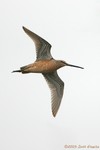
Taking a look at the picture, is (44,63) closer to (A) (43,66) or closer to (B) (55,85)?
(A) (43,66)

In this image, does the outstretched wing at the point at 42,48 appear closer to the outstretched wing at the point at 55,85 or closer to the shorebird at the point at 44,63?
the shorebird at the point at 44,63

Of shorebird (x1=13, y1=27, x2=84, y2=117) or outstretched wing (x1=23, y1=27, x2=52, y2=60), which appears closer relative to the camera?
shorebird (x1=13, y1=27, x2=84, y2=117)

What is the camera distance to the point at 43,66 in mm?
8070

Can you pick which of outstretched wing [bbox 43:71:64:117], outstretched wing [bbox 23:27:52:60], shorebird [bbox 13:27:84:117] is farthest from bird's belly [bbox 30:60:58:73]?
outstretched wing [bbox 43:71:64:117]

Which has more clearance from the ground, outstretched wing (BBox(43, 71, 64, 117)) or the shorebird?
the shorebird

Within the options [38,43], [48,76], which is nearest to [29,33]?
[38,43]

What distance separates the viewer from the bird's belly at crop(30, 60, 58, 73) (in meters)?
8.01

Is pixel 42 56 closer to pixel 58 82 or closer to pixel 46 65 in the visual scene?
pixel 46 65

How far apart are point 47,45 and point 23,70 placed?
2.11ft

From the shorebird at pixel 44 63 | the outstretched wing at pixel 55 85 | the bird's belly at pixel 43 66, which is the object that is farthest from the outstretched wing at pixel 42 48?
the outstretched wing at pixel 55 85

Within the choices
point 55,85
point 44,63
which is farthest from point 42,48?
point 55,85

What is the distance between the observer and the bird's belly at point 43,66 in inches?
315

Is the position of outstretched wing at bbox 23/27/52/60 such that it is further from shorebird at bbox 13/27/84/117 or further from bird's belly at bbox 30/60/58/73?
bird's belly at bbox 30/60/58/73

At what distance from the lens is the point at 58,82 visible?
890cm
